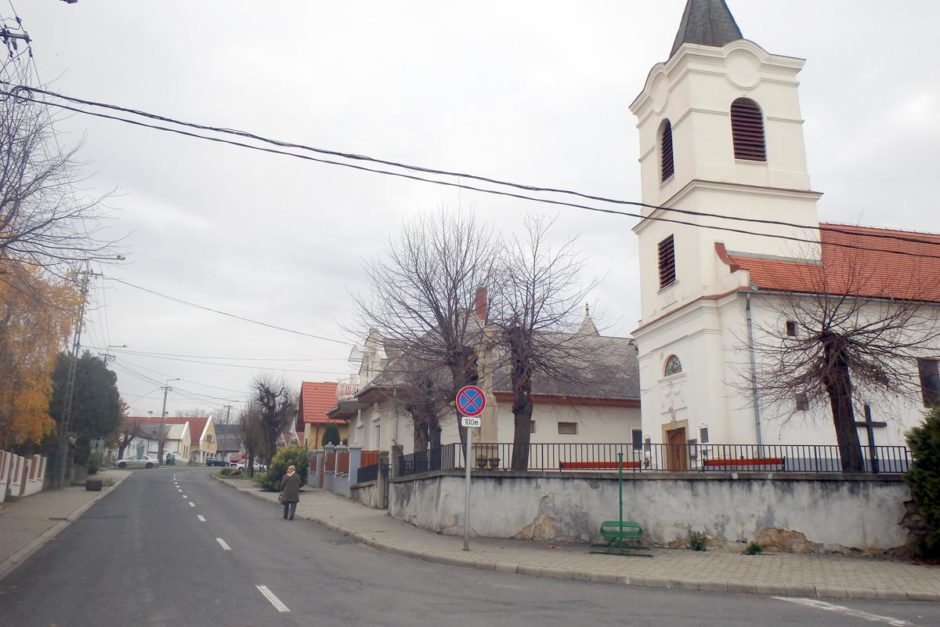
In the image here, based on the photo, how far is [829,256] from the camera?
85.3ft

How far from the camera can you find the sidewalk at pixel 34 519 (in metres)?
13.8

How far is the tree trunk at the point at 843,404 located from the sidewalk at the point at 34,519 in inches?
603

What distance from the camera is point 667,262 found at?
2755cm

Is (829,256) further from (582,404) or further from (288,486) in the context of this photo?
(288,486)

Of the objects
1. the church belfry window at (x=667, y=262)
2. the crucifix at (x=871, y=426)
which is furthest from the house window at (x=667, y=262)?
the crucifix at (x=871, y=426)

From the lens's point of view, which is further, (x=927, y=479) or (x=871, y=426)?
(x=871, y=426)

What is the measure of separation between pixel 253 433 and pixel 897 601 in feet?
148

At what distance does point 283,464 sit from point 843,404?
2766cm

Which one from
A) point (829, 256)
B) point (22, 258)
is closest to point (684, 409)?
point (829, 256)

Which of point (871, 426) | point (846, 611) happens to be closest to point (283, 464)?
point (871, 426)

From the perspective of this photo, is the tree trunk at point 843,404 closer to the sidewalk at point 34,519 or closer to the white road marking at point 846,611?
the white road marking at point 846,611

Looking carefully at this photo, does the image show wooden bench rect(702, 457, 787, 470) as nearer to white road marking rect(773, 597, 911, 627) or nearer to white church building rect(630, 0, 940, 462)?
white road marking rect(773, 597, 911, 627)

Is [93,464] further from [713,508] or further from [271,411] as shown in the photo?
[713,508]

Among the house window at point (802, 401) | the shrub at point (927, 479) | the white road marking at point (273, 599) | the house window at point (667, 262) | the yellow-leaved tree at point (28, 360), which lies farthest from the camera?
the house window at point (667, 262)
